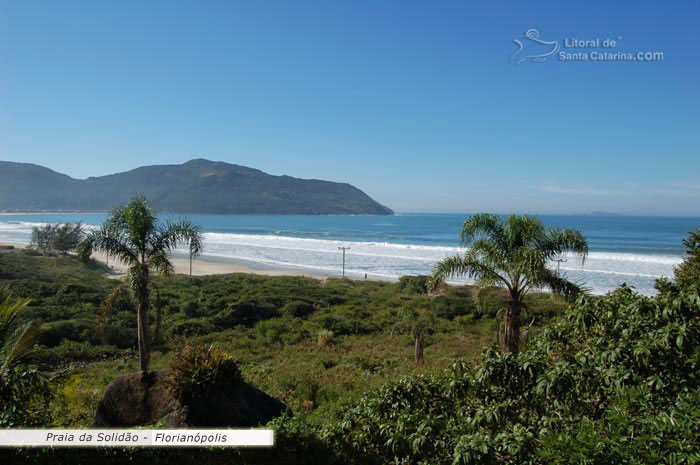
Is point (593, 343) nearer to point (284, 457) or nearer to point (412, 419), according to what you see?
point (412, 419)

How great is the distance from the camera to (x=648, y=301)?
4488mm

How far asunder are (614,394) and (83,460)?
5.42 m

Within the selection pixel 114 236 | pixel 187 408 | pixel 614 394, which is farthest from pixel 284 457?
pixel 114 236

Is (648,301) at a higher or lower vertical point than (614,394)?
higher

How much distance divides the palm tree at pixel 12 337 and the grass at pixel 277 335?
0.70 meters

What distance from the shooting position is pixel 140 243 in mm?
10430

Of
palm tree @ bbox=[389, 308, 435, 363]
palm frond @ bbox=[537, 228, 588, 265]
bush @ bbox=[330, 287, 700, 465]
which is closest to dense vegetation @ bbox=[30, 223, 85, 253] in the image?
palm tree @ bbox=[389, 308, 435, 363]

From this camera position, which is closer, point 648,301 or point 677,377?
point 677,377

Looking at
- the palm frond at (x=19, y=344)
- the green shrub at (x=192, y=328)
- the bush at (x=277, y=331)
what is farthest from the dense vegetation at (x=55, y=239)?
the palm frond at (x=19, y=344)

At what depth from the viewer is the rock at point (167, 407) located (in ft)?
21.4

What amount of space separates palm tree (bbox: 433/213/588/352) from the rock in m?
5.58
